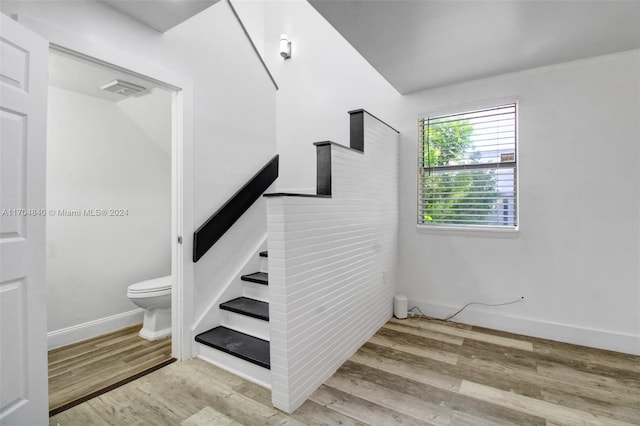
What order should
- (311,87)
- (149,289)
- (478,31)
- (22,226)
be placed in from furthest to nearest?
(311,87) → (149,289) → (478,31) → (22,226)

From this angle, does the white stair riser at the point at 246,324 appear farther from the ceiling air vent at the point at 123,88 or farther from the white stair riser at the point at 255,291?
the ceiling air vent at the point at 123,88

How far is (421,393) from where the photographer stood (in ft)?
6.13

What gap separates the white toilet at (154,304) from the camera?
2631 mm

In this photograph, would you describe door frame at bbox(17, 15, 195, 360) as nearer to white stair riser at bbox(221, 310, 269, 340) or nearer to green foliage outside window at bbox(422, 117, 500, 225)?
white stair riser at bbox(221, 310, 269, 340)

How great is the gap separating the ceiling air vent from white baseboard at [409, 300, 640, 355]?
328 cm

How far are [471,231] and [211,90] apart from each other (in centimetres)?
259

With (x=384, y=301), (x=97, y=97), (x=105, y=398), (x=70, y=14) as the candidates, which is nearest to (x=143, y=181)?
(x=97, y=97)

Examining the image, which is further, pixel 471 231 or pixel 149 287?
pixel 471 231

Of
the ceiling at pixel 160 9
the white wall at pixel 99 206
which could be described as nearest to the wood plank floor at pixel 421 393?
the white wall at pixel 99 206

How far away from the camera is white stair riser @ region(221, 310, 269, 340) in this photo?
227cm

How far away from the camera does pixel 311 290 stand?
189 centimetres

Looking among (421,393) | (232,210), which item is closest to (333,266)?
(421,393)

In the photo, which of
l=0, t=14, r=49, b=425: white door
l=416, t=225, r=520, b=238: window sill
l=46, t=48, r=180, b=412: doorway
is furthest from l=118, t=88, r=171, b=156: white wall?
l=416, t=225, r=520, b=238: window sill

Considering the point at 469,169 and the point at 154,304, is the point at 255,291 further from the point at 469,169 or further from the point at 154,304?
the point at 469,169
